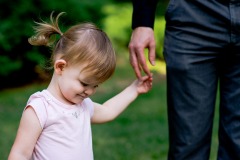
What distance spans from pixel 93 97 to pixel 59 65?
186 inches

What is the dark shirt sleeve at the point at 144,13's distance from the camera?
3010 mm

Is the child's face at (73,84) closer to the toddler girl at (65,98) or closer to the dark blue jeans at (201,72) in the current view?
the toddler girl at (65,98)

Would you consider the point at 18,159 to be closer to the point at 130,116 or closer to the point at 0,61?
the point at 130,116

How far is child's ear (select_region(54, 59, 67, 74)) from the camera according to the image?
259 centimetres

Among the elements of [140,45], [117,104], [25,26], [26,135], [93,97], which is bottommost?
[93,97]

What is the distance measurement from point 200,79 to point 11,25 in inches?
186

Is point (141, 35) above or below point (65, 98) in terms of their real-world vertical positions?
above

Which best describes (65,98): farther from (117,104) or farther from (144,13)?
(144,13)

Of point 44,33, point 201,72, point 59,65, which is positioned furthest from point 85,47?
point 201,72

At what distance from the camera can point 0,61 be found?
714 centimetres

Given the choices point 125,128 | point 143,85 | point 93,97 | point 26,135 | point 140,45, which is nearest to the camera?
point 26,135

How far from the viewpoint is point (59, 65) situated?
8.56ft

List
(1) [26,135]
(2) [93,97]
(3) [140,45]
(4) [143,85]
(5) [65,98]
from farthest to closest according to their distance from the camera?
(2) [93,97], (4) [143,85], (3) [140,45], (5) [65,98], (1) [26,135]

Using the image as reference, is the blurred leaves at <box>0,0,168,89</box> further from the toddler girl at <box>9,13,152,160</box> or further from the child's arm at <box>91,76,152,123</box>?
the toddler girl at <box>9,13,152,160</box>
